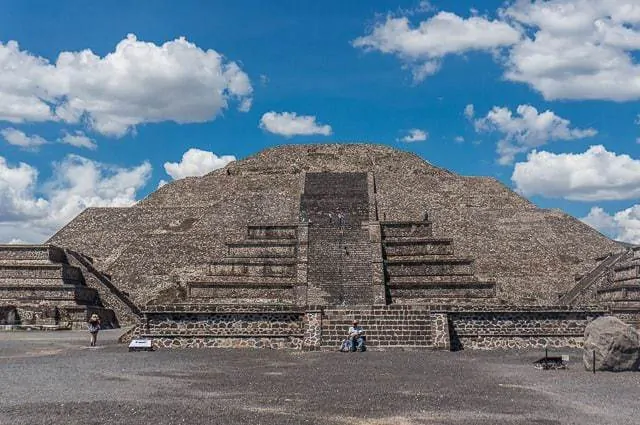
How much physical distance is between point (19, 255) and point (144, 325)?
12.6 meters

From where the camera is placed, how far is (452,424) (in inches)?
303


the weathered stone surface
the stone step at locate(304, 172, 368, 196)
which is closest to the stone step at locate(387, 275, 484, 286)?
the weathered stone surface

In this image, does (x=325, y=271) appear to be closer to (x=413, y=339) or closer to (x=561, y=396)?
(x=413, y=339)

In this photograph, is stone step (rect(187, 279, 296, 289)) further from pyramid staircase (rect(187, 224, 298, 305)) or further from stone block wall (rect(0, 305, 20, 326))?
stone block wall (rect(0, 305, 20, 326))

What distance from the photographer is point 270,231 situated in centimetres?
2908

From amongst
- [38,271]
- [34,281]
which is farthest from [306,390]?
[38,271]

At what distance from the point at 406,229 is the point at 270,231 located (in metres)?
5.53

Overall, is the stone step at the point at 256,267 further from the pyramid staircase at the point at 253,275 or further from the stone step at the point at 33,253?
the stone step at the point at 33,253

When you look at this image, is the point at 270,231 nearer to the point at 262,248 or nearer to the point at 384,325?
the point at 262,248

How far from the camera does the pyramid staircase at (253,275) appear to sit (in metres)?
24.4

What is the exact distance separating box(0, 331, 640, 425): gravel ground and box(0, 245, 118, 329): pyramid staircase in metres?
9.43

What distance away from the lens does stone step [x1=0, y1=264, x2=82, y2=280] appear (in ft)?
86.9

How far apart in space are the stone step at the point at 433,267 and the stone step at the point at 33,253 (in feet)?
41.8

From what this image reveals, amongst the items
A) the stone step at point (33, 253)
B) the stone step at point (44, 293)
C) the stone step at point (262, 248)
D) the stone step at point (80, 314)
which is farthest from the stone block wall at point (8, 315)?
the stone step at point (262, 248)
